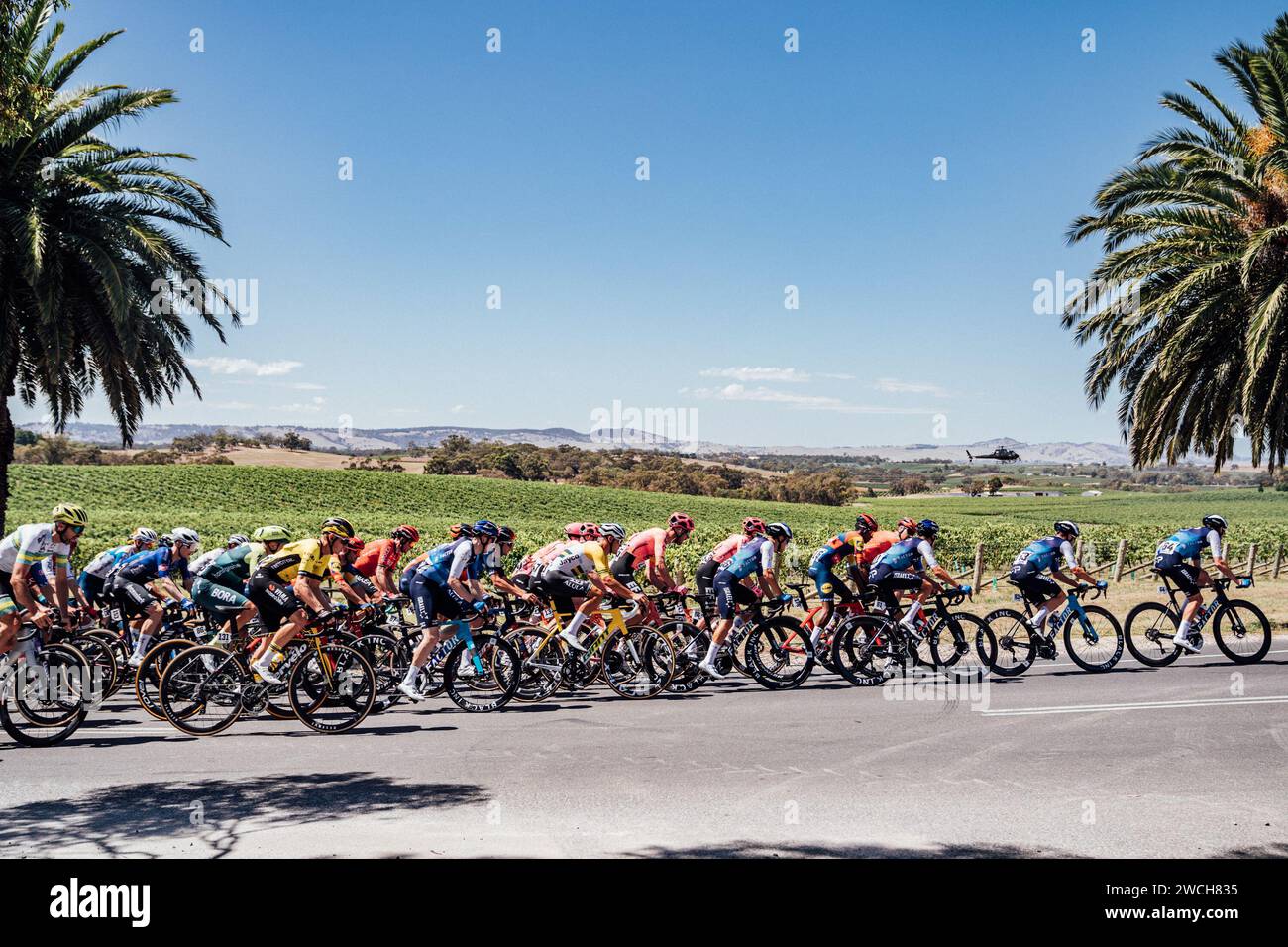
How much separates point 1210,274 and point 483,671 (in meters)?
15.0

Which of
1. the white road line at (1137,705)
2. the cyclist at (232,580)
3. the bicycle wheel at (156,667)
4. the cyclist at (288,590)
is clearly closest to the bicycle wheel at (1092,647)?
the white road line at (1137,705)

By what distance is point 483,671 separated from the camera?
9.91 metres

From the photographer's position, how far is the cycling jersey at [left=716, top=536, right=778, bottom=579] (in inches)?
420

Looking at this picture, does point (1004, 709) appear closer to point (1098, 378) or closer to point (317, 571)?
point (317, 571)

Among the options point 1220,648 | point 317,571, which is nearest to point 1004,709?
point 1220,648

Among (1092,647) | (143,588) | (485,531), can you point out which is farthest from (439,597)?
(1092,647)

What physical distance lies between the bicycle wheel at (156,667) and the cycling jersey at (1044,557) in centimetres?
925

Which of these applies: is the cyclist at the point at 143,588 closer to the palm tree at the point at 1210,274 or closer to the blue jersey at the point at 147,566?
the blue jersey at the point at 147,566

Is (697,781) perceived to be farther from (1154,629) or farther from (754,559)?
(1154,629)

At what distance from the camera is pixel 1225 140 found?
708 inches

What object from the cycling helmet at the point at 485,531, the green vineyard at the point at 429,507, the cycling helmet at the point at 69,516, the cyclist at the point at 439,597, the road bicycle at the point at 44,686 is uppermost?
the cycling helmet at the point at 69,516

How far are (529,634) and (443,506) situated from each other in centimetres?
5942

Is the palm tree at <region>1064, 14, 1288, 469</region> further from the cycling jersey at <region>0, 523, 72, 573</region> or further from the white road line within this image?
the cycling jersey at <region>0, 523, 72, 573</region>

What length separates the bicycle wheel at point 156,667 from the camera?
28.8ft
